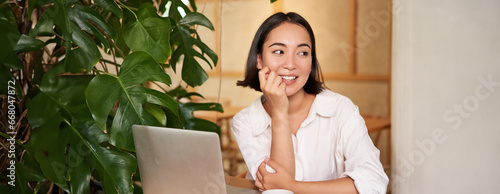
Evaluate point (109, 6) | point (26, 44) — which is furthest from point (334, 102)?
point (26, 44)

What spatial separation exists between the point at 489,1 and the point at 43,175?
1519 mm

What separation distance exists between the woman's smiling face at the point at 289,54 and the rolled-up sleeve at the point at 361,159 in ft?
0.74

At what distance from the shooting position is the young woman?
1396 millimetres

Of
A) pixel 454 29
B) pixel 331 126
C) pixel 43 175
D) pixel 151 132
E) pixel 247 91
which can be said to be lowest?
pixel 247 91

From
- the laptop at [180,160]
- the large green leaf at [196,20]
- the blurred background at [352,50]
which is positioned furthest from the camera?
the blurred background at [352,50]

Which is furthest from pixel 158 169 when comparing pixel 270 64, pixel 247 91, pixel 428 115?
pixel 247 91

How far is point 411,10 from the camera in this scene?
1.43m

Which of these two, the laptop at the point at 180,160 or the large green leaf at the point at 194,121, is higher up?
the laptop at the point at 180,160

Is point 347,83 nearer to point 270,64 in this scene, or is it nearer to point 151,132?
point 270,64

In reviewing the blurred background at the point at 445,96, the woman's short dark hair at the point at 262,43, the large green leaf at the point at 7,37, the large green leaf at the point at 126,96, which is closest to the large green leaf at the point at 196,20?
the woman's short dark hair at the point at 262,43

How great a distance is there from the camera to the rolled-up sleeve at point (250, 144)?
156 centimetres

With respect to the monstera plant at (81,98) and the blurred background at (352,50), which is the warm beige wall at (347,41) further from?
the monstera plant at (81,98)

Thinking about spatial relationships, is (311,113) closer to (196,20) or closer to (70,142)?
(196,20)

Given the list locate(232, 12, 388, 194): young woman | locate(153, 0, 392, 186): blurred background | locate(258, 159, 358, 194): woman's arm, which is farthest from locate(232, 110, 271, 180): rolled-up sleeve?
locate(153, 0, 392, 186): blurred background
